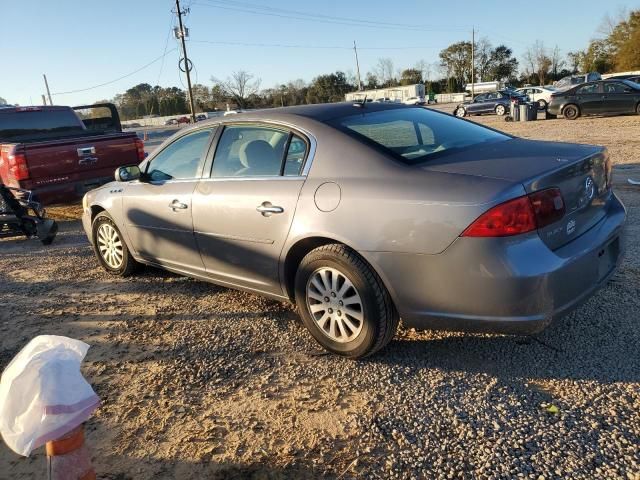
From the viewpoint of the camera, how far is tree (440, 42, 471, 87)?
85938 mm

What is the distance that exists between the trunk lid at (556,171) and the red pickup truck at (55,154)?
6.48m

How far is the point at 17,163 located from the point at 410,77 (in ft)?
304

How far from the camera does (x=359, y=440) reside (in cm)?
257

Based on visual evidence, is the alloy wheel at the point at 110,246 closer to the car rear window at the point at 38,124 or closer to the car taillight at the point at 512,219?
the car taillight at the point at 512,219

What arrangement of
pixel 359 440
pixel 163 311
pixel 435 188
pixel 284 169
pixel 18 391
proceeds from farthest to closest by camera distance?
1. pixel 163 311
2. pixel 284 169
3. pixel 435 188
4. pixel 359 440
5. pixel 18 391

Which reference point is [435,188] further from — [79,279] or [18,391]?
[79,279]

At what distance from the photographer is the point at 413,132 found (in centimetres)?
377

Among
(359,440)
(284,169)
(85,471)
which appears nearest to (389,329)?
(359,440)

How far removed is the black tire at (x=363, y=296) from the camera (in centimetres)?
308

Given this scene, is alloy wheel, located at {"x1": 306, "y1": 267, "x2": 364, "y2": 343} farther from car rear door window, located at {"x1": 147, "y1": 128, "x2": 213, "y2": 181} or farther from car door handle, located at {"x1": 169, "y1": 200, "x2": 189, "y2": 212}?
car rear door window, located at {"x1": 147, "y1": 128, "x2": 213, "y2": 181}

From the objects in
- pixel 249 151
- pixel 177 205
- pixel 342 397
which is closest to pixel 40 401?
pixel 342 397

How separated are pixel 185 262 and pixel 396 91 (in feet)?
230

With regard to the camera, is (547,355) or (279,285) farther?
(279,285)

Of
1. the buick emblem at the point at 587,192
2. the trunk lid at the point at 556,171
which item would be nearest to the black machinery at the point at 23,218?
the trunk lid at the point at 556,171
